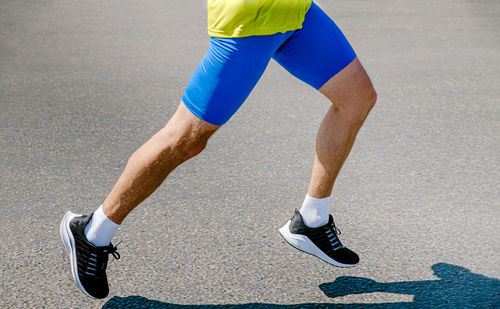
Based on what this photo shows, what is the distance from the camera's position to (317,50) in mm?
2918

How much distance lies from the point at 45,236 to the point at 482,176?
2648 millimetres

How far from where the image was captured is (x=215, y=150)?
15.0ft

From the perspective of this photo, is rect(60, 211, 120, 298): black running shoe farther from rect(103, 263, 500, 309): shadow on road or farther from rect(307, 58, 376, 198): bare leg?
rect(307, 58, 376, 198): bare leg

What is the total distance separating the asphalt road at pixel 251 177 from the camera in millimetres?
2941

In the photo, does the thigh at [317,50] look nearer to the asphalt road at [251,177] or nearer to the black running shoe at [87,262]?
the asphalt road at [251,177]

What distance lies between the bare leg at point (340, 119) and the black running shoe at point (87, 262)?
103 cm

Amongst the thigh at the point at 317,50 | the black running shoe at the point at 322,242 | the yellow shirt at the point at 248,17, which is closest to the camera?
the yellow shirt at the point at 248,17

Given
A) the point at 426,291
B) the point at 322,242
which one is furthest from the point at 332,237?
the point at 426,291

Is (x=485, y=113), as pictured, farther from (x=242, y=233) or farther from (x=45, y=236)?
(x=45, y=236)

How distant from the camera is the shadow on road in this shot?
9.14 feet

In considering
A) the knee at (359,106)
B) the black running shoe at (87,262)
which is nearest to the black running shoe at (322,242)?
the knee at (359,106)

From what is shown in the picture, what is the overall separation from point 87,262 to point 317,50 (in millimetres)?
1347

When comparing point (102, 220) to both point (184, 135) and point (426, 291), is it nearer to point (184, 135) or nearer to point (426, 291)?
point (184, 135)

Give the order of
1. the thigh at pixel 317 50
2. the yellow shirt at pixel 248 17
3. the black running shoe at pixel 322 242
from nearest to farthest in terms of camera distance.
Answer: the yellow shirt at pixel 248 17 → the thigh at pixel 317 50 → the black running shoe at pixel 322 242
